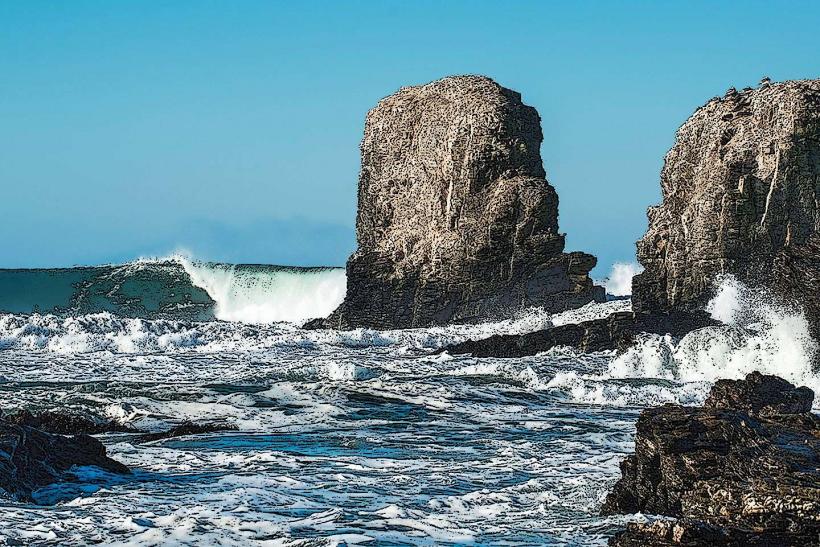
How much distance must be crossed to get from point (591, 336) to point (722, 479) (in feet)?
60.8

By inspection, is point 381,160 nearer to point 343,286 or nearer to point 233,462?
point 343,286

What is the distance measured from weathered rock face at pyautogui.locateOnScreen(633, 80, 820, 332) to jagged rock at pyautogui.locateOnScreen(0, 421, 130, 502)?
2112cm

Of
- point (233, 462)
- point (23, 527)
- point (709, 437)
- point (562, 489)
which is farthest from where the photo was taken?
point (233, 462)

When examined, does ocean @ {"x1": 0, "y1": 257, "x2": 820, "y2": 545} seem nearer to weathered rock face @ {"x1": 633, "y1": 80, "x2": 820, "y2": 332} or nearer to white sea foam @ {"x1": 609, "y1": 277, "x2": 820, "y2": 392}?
white sea foam @ {"x1": 609, "y1": 277, "x2": 820, "y2": 392}


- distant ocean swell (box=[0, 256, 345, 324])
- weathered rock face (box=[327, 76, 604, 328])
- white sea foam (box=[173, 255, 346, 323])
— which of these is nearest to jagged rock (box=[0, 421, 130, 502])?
weathered rock face (box=[327, 76, 604, 328])

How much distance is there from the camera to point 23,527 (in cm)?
828

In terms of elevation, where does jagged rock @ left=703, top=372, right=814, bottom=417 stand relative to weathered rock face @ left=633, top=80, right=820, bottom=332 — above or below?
below

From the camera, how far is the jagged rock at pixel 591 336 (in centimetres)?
2580

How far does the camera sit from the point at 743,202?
30188 millimetres

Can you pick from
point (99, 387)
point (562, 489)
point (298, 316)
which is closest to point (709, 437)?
point (562, 489)

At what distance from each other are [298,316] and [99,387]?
1401 inches

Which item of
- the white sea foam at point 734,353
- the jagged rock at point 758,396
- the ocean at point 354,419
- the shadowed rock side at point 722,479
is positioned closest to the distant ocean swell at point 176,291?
the ocean at point 354,419

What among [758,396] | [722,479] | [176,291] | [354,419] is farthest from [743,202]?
[176,291]

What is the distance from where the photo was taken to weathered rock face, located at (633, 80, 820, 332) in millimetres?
30031
